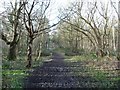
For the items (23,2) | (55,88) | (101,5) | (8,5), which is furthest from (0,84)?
(101,5)

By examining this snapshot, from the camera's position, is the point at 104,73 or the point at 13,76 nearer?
the point at 13,76

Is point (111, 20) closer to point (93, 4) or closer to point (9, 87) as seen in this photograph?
point (93, 4)

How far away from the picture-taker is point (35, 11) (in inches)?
1016

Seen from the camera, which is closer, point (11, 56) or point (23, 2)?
point (23, 2)

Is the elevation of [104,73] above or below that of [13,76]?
below

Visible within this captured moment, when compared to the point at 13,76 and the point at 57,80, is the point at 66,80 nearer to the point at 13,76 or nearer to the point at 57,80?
the point at 57,80

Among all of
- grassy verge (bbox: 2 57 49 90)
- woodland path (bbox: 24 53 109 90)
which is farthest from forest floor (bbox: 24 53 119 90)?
grassy verge (bbox: 2 57 49 90)

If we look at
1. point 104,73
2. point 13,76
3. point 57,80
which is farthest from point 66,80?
point 104,73

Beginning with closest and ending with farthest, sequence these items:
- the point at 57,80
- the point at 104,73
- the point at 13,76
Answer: the point at 57,80 → the point at 13,76 → the point at 104,73

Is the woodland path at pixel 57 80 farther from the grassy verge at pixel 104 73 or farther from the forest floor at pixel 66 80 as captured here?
the grassy verge at pixel 104 73

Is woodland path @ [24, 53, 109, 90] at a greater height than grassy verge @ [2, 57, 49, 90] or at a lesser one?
lesser

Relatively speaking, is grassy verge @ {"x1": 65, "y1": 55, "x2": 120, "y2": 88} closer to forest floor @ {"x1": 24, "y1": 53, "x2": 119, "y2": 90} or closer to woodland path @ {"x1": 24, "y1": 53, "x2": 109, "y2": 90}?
forest floor @ {"x1": 24, "y1": 53, "x2": 119, "y2": 90}

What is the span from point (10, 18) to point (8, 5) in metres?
1.69

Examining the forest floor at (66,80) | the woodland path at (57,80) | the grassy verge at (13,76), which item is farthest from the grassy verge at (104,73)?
the grassy verge at (13,76)
